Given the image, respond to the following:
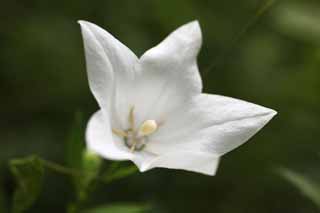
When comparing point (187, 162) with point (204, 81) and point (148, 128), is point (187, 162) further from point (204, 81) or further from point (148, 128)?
point (204, 81)

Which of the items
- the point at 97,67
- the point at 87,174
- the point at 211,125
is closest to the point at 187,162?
the point at 211,125

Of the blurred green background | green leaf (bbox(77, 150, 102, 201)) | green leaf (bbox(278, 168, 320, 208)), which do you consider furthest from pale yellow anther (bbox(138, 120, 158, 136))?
the blurred green background

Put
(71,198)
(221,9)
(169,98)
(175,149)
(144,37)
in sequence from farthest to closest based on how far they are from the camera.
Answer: (221,9) < (144,37) < (71,198) < (169,98) < (175,149)

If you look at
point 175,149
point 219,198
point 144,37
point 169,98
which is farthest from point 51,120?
point 175,149

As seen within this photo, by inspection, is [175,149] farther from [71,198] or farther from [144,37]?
[144,37]

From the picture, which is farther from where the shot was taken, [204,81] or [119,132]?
[204,81]

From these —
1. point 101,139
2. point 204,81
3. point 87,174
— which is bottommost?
point 87,174

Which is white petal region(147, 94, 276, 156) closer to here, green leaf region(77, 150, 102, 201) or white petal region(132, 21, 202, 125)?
white petal region(132, 21, 202, 125)
